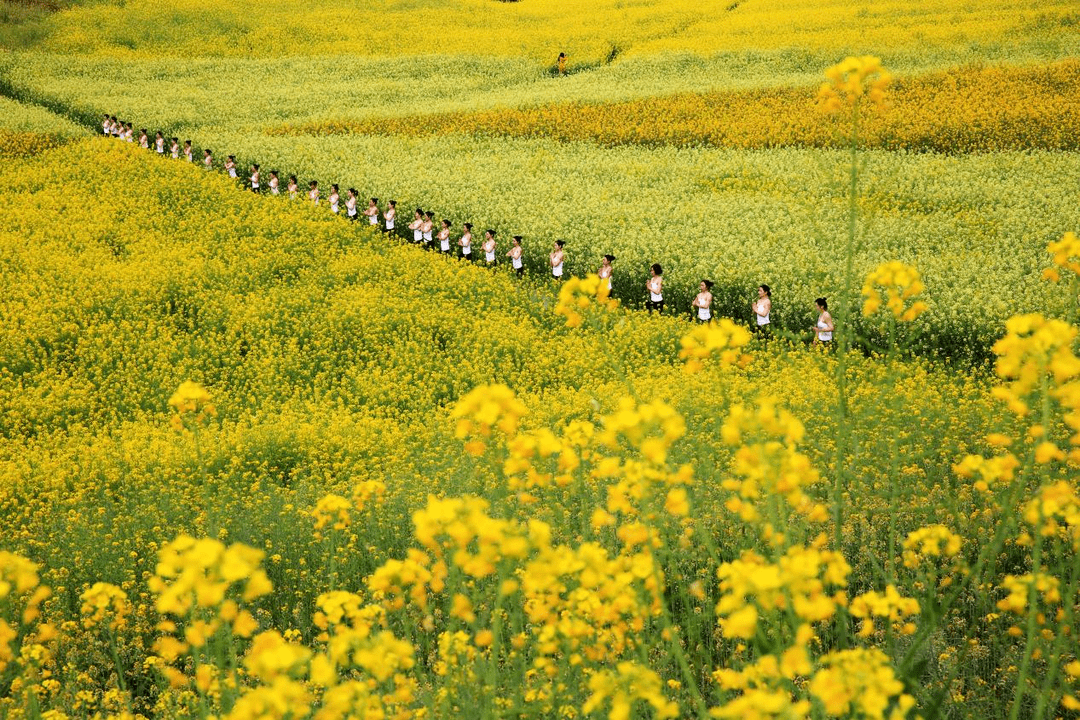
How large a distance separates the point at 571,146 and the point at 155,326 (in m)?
15.6

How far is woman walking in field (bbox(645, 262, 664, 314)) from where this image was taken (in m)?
14.2

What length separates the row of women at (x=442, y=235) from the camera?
12.8 metres

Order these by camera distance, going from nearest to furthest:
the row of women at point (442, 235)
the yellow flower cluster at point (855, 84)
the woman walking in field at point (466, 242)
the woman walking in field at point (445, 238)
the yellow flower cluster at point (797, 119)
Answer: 1. the yellow flower cluster at point (855, 84)
2. the row of women at point (442, 235)
3. the woman walking in field at point (466, 242)
4. the woman walking in field at point (445, 238)
5. the yellow flower cluster at point (797, 119)

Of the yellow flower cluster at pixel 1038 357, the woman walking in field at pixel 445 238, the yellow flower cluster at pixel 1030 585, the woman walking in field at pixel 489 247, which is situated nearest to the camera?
the yellow flower cluster at pixel 1038 357

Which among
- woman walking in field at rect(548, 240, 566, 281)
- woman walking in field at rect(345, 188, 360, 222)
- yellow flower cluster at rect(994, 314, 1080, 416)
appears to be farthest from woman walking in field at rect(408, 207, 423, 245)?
yellow flower cluster at rect(994, 314, 1080, 416)

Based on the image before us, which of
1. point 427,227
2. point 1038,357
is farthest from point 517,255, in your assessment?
point 1038,357

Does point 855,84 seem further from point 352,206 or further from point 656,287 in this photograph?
point 352,206

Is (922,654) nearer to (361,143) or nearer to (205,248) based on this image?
(205,248)

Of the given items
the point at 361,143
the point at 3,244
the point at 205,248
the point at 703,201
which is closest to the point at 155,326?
the point at 205,248

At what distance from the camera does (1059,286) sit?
1298cm

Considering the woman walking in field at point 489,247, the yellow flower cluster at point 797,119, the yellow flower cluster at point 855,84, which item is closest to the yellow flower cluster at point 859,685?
the yellow flower cluster at point 855,84

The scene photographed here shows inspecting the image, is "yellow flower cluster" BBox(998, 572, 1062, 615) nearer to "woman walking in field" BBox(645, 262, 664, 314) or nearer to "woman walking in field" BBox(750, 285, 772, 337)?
"woman walking in field" BBox(750, 285, 772, 337)

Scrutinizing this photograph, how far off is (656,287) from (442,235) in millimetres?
5650

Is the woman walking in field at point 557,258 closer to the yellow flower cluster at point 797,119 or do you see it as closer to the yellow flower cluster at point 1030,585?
the yellow flower cluster at point 797,119
